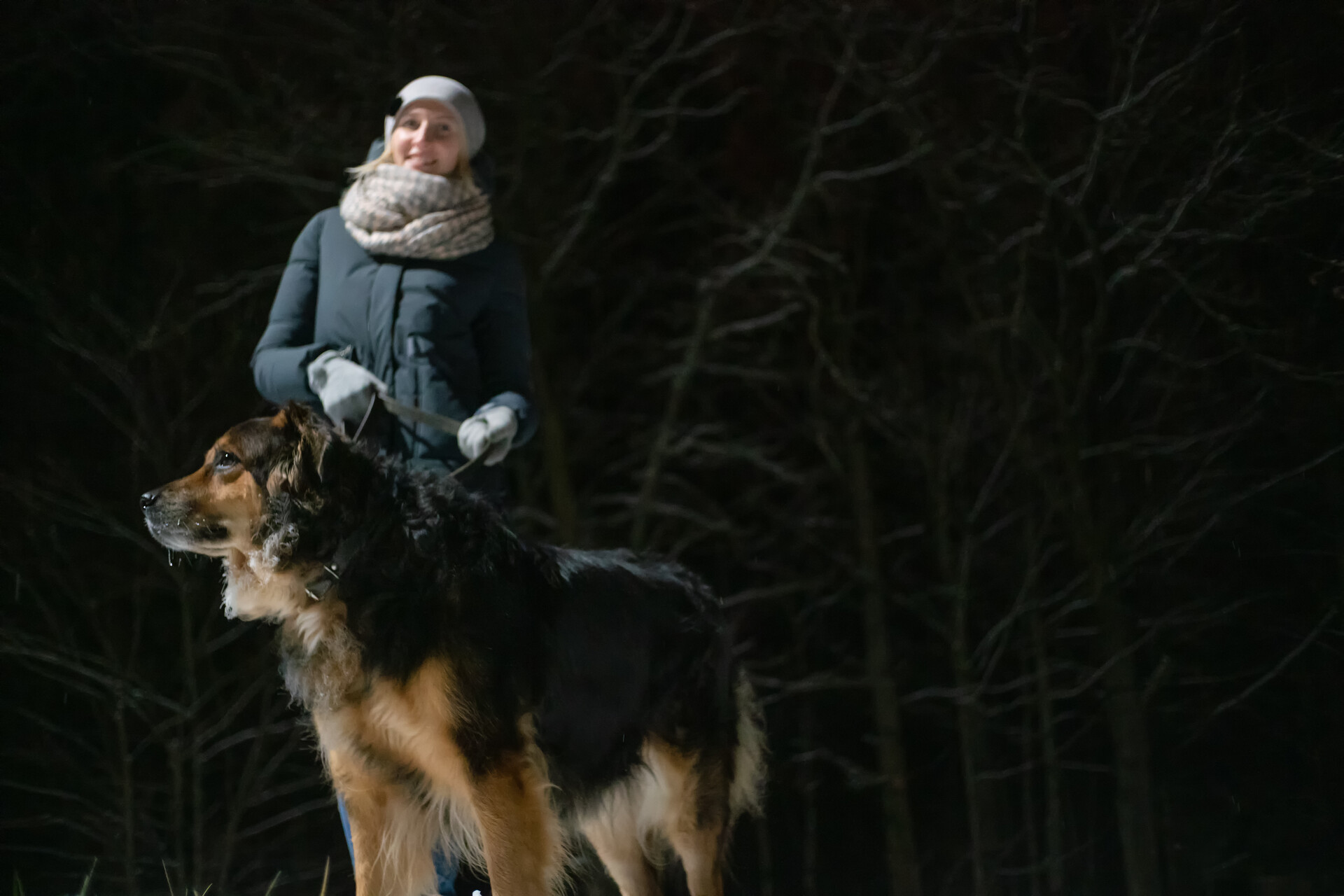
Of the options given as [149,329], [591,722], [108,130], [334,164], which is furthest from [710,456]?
[591,722]

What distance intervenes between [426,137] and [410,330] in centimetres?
47

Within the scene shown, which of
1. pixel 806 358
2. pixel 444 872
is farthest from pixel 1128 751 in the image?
pixel 444 872

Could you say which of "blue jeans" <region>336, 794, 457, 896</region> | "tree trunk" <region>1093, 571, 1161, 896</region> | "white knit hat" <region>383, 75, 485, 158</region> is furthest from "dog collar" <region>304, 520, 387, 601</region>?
"tree trunk" <region>1093, 571, 1161, 896</region>

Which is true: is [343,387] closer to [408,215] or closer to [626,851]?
[408,215]

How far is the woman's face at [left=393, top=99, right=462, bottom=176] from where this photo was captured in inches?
104

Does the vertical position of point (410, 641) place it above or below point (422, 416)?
below

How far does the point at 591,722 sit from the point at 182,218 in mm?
3992

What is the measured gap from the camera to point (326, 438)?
88.4 inches

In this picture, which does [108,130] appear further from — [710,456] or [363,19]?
[710,456]

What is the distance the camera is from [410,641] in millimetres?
2240

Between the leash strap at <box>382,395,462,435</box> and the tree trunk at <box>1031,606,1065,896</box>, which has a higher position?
the leash strap at <box>382,395,462,435</box>

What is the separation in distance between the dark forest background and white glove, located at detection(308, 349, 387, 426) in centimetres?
267

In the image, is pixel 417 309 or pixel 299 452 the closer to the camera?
pixel 299 452

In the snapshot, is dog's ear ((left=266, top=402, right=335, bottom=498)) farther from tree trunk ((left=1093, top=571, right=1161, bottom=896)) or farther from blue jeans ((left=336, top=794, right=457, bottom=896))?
tree trunk ((left=1093, top=571, right=1161, bottom=896))
